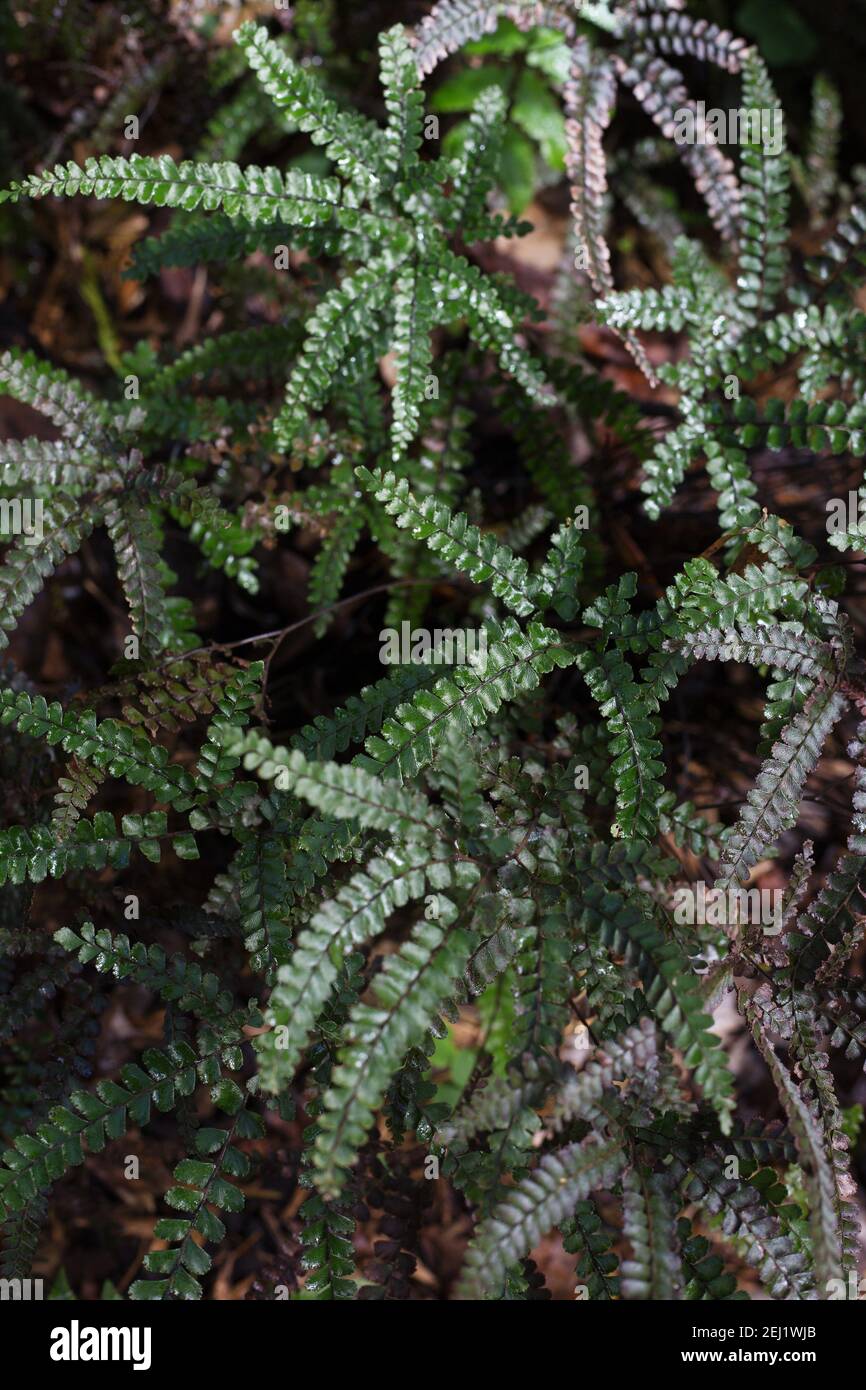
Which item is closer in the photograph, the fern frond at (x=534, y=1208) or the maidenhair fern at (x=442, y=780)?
the fern frond at (x=534, y=1208)

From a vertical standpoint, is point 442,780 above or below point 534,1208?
above

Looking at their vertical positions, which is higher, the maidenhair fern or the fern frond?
the maidenhair fern

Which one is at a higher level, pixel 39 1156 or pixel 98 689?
pixel 98 689

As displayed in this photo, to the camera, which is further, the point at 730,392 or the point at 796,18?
the point at 796,18

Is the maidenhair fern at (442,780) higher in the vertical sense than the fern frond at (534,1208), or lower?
higher

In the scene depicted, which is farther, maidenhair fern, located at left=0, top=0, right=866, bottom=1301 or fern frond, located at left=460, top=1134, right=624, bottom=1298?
maidenhair fern, located at left=0, top=0, right=866, bottom=1301

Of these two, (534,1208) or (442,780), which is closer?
(534,1208)

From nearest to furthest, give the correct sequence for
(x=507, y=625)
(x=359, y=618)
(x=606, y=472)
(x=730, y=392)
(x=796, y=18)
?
(x=507, y=625) < (x=730, y=392) < (x=359, y=618) < (x=606, y=472) < (x=796, y=18)

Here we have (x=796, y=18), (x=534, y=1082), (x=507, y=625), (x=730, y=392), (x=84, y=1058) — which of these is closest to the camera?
(x=534, y=1082)

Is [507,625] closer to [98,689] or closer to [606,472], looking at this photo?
[98,689]
